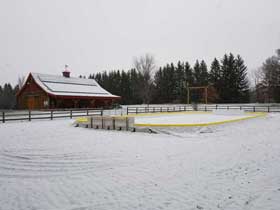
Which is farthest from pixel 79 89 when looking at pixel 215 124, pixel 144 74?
pixel 215 124

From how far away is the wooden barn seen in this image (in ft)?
95.7

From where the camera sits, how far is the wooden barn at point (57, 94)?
29.2 meters

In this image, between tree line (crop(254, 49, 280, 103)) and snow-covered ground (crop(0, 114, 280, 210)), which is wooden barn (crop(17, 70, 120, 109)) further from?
tree line (crop(254, 49, 280, 103))

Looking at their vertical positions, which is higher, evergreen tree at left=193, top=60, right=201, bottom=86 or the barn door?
evergreen tree at left=193, top=60, right=201, bottom=86

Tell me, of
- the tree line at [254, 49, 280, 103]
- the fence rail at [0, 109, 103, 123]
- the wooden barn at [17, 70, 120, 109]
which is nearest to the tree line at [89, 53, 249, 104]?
the tree line at [254, 49, 280, 103]

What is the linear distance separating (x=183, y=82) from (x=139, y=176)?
159ft

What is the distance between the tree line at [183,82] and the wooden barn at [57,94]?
16.1m

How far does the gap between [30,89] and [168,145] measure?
2977cm

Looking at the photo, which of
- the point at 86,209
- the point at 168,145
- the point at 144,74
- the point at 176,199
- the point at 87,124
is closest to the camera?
the point at 86,209

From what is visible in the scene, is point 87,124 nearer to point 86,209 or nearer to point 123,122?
point 123,122

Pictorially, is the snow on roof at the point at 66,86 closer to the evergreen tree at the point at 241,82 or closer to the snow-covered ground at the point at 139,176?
the snow-covered ground at the point at 139,176

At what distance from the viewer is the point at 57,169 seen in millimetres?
5227

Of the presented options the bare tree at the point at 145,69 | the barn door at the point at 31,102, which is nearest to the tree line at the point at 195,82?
the bare tree at the point at 145,69

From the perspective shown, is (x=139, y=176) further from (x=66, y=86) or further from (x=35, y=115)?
(x=66, y=86)
